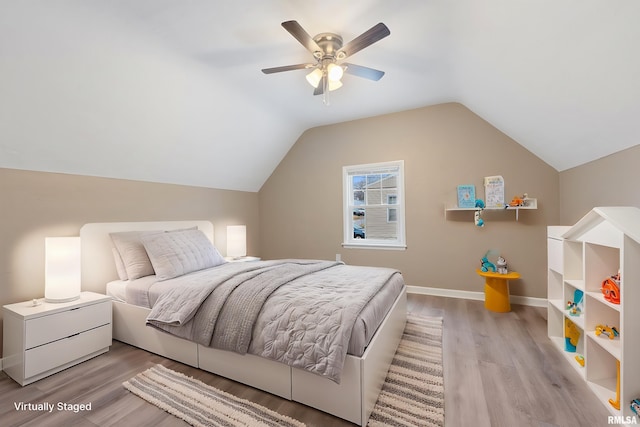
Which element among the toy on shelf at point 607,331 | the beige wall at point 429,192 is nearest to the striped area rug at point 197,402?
the toy on shelf at point 607,331

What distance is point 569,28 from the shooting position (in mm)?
1552

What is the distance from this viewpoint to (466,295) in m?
3.66

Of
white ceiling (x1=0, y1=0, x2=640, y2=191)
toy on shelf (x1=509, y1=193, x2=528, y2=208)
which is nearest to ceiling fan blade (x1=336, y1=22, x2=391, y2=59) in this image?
white ceiling (x1=0, y1=0, x2=640, y2=191)

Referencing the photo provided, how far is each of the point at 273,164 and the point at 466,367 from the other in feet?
13.0

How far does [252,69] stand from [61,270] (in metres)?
2.41

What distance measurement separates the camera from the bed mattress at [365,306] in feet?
5.14

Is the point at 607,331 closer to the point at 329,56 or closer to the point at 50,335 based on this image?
the point at 329,56

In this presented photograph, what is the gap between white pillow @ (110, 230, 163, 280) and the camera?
267cm

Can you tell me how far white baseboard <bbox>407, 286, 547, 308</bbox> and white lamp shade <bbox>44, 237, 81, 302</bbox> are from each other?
3.81m

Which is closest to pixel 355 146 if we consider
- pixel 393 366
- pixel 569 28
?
pixel 569 28

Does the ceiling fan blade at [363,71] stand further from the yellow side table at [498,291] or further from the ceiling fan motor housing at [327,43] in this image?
the yellow side table at [498,291]

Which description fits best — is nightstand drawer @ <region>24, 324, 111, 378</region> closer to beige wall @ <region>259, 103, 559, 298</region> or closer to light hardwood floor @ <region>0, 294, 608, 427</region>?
light hardwood floor @ <region>0, 294, 608, 427</region>

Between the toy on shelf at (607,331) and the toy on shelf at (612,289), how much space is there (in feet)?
0.72

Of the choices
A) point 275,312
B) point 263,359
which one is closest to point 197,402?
point 263,359
